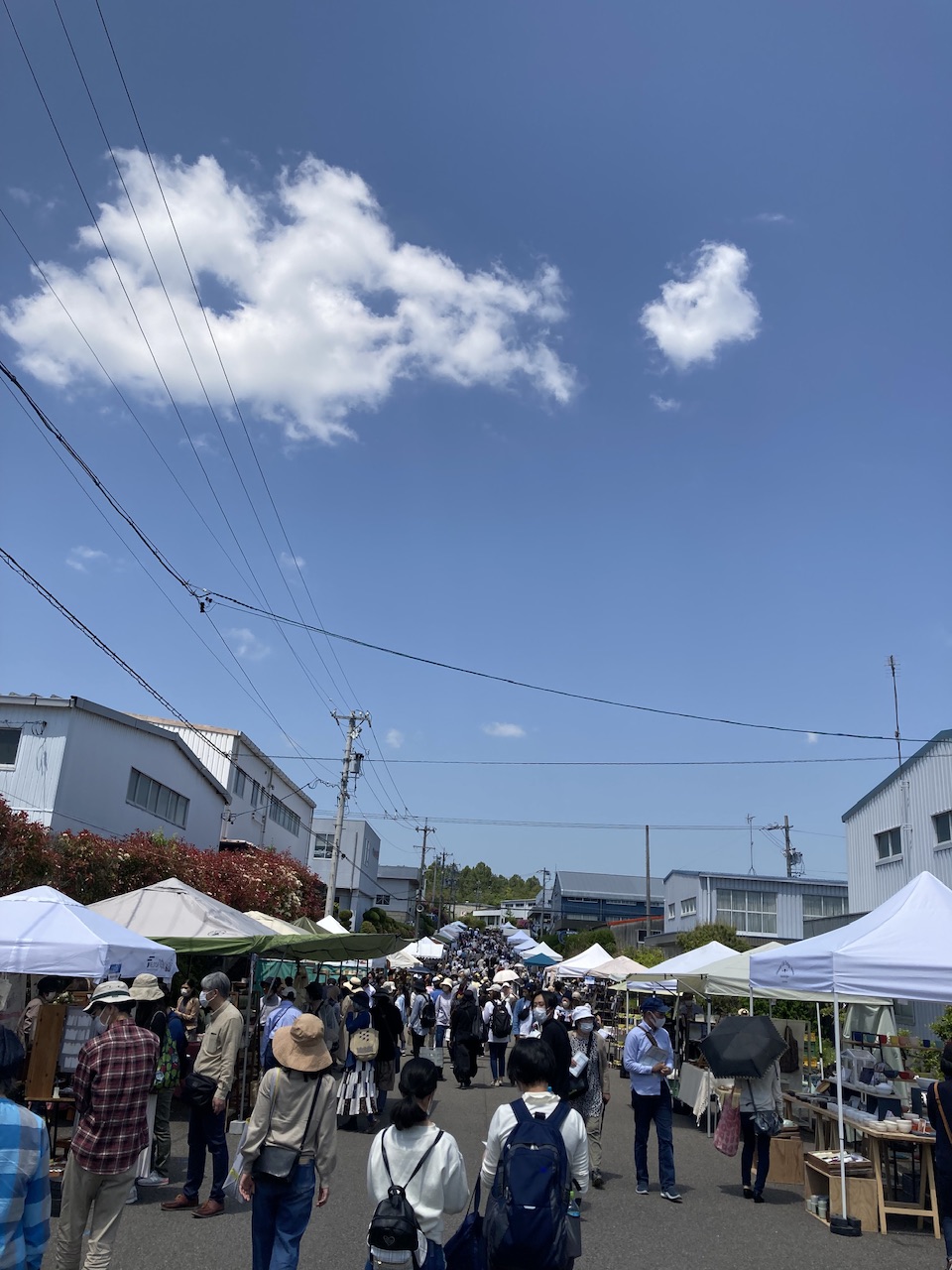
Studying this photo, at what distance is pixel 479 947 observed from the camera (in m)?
87.0

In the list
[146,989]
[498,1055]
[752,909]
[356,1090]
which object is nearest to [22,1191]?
[146,989]

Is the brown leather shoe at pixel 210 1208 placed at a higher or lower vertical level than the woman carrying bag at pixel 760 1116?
lower

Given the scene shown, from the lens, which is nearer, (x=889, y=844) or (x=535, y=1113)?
(x=535, y=1113)

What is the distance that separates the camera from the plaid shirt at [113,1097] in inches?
222

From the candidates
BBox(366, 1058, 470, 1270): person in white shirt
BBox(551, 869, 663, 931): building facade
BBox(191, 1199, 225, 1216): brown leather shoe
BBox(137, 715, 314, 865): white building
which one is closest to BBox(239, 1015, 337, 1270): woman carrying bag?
BBox(366, 1058, 470, 1270): person in white shirt

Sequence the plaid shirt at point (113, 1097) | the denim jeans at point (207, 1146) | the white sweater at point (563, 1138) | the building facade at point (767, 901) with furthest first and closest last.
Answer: the building facade at point (767, 901) < the denim jeans at point (207, 1146) < the plaid shirt at point (113, 1097) < the white sweater at point (563, 1138)

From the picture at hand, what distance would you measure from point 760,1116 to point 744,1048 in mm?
639

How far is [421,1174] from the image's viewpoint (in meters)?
4.22

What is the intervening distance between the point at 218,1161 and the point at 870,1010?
44.0 ft

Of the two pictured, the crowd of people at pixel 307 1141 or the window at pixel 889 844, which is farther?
the window at pixel 889 844

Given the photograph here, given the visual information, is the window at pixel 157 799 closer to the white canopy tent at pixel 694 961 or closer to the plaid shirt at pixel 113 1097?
the white canopy tent at pixel 694 961

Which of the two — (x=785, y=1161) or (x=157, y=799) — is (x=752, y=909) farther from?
(x=785, y=1161)

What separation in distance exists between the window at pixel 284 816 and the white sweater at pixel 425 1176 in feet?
143

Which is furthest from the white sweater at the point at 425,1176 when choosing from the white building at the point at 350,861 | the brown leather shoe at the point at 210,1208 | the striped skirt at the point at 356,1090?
the white building at the point at 350,861
